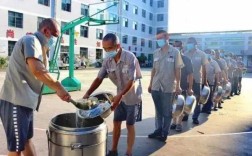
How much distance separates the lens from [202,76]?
6887 mm

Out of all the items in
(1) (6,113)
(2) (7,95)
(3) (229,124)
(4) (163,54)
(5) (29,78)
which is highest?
(4) (163,54)

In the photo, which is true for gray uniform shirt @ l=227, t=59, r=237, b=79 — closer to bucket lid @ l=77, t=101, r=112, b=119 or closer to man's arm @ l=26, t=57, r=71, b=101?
bucket lid @ l=77, t=101, r=112, b=119

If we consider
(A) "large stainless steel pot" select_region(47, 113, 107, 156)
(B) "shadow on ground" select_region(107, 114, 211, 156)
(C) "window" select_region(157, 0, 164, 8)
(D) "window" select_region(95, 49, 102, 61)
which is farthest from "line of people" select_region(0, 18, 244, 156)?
(C) "window" select_region(157, 0, 164, 8)

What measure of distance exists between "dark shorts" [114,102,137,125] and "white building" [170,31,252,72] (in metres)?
43.5

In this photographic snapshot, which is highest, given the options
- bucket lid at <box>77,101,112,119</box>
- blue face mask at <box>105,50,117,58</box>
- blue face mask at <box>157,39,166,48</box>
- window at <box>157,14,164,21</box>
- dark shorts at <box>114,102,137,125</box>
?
window at <box>157,14,164,21</box>

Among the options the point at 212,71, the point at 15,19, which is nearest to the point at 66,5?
the point at 15,19

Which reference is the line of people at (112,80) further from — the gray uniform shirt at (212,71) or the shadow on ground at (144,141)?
the gray uniform shirt at (212,71)

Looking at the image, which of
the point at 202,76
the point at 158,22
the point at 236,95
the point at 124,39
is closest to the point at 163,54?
the point at 202,76

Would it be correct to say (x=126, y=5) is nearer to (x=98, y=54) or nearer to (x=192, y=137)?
(x=98, y=54)

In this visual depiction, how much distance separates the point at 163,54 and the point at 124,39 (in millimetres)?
39394

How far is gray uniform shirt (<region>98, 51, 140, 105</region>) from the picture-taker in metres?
3.78

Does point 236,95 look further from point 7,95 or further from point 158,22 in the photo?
point 158,22

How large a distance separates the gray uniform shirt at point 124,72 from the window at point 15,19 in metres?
24.1

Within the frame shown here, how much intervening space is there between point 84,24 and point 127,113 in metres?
26.1
